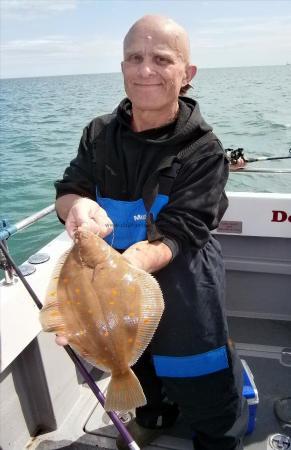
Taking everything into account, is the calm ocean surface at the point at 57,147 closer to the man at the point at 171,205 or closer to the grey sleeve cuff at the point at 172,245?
the man at the point at 171,205

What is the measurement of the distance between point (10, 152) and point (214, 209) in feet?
49.7

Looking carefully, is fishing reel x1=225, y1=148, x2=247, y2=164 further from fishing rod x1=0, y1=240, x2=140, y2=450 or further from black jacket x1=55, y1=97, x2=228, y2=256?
fishing rod x1=0, y1=240, x2=140, y2=450

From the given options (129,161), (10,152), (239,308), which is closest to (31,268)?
(129,161)

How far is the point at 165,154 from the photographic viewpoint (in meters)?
2.12

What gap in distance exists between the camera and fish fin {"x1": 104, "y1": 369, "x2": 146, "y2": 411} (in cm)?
164

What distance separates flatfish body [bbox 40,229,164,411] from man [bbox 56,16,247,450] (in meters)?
0.18

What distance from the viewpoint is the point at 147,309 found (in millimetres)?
1597

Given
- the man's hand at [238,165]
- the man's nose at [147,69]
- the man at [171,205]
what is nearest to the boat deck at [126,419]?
the man at [171,205]

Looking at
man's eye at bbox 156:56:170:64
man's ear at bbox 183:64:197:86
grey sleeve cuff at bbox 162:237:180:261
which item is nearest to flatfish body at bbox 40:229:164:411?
grey sleeve cuff at bbox 162:237:180:261

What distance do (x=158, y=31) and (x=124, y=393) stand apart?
1556 mm

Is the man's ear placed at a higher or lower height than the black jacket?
higher

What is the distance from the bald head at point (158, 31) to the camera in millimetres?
1971

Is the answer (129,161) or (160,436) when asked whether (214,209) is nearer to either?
(129,161)

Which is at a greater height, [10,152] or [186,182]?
[186,182]
